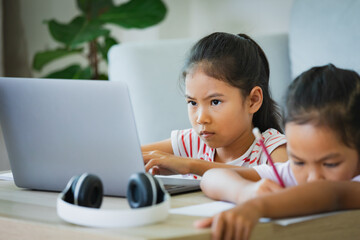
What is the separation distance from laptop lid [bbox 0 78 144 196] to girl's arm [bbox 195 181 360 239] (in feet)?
0.86

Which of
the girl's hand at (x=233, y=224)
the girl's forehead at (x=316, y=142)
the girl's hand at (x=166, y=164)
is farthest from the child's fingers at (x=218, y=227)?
the girl's hand at (x=166, y=164)

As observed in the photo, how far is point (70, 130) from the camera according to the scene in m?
0.95

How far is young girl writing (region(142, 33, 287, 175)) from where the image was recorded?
1.31 m

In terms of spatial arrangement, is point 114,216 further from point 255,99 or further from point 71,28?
point 71,28

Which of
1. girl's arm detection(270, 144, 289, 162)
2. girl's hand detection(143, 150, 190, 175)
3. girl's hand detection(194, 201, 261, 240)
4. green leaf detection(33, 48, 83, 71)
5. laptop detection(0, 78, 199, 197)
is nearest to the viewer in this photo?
girl's hand detection(194, 201, 261, 240)

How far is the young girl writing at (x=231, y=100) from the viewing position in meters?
1.31

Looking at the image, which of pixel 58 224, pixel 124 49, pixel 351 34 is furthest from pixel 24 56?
pixel 58 224

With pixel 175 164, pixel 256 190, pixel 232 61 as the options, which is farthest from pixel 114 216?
pixel 232 61

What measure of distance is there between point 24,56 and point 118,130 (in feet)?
8.26

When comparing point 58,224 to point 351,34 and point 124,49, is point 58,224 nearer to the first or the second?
point 351,34

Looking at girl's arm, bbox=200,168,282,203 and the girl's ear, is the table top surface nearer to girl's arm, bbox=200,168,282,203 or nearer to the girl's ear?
girl's arm, bbox=200,168,282,203

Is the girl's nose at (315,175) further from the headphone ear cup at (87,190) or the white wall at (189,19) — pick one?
the white wall at (189,19)

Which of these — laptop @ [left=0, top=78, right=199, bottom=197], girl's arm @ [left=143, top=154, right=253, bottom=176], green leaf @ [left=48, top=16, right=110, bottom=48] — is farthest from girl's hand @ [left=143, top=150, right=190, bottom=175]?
green leaf @ [left=48, top=16, right=110, bottom=48]

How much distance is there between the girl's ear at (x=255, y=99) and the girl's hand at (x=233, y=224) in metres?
0.71
